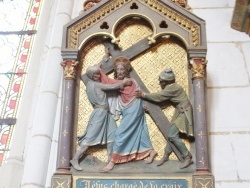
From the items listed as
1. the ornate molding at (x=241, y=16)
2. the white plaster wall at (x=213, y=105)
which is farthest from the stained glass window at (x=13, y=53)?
the ornate molding at (x=241, y=16)

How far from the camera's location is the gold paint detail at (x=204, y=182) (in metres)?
2.46

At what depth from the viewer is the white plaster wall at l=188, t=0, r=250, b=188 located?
8.91 feet

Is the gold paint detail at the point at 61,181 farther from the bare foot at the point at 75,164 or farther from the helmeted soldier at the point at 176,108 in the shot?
the helmeted soldier at the point at 176,108

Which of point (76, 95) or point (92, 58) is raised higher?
point (92, 58)

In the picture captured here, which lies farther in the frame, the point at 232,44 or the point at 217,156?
the point at 232,44

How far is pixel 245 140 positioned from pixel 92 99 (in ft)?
2.79

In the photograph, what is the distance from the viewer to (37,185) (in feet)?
9.05

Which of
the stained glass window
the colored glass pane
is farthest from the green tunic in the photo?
the colored glass pane

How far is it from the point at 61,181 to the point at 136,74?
72cm

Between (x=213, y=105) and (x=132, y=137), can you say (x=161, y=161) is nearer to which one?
(x=132, y=137)

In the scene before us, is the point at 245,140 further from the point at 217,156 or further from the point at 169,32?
the point at 169,32

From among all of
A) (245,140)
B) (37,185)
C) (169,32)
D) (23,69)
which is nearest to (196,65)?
(169,32)

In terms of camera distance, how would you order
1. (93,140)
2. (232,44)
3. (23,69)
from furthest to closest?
(23,69) → (232,44) → (93,140)

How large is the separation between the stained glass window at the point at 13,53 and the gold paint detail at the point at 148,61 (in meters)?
0.80
